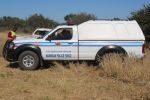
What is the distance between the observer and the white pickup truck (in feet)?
47.8

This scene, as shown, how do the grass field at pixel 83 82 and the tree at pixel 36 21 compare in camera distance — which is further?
the tree at pixel 36 21

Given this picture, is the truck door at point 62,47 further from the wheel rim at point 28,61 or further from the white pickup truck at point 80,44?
the wheel rim at point 28,61

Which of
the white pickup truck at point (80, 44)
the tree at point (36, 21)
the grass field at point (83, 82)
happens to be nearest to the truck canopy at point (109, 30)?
the white pickup truck at point (80, 44)

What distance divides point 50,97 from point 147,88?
2.72 metres

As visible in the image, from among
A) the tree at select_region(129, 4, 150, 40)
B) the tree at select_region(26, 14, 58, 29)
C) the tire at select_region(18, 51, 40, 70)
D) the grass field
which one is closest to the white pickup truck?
the tire at select_region(18, 51, 40, 70)

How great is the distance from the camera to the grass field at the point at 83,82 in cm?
954

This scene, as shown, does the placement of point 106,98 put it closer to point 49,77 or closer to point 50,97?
point 50,97

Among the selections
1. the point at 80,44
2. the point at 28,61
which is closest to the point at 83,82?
the point at 80,44

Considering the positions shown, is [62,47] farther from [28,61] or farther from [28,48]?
[28,61]

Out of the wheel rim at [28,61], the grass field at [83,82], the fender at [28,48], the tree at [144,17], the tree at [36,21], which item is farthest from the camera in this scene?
the tree at [36,21]

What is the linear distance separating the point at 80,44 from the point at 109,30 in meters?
1.22

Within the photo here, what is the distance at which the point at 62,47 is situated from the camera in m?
14.6

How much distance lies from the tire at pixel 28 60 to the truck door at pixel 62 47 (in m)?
0.41

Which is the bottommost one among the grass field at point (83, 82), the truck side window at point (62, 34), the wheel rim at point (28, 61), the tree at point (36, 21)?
the grass field at point (83, 82)
